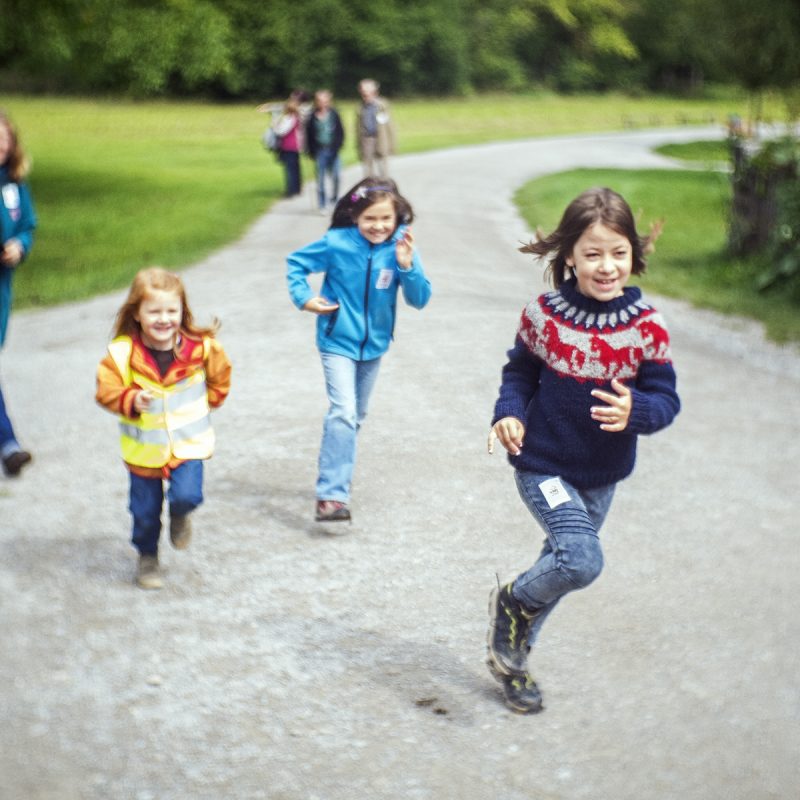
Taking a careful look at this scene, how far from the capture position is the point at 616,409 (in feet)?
12.7

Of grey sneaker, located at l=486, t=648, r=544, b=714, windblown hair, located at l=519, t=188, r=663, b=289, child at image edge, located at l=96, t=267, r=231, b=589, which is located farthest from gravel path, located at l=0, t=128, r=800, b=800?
windblown hair, located at l=519, t=188, r=663, b=289

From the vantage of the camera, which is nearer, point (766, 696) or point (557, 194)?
point (766, 696)

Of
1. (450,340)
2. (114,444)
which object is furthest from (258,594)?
(450,340)

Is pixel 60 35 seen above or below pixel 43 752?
above

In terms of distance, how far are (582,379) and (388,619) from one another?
1.55 metres

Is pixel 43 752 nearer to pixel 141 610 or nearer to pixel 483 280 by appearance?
pixel 141 610

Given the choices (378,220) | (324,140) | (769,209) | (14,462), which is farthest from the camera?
(324,140)

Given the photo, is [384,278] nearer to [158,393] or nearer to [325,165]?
[158,393]

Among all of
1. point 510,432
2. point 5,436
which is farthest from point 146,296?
point 5,436

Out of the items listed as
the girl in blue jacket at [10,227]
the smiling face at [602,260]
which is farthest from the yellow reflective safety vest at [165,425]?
the girl in blue jacket at [10,227]

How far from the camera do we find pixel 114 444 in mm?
7543

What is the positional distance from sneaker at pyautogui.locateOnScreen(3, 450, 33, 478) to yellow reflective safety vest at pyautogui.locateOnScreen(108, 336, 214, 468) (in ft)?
6.23

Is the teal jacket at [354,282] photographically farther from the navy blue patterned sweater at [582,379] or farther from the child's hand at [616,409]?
the child's hand at [616,409]

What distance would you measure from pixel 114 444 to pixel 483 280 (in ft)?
20.5
